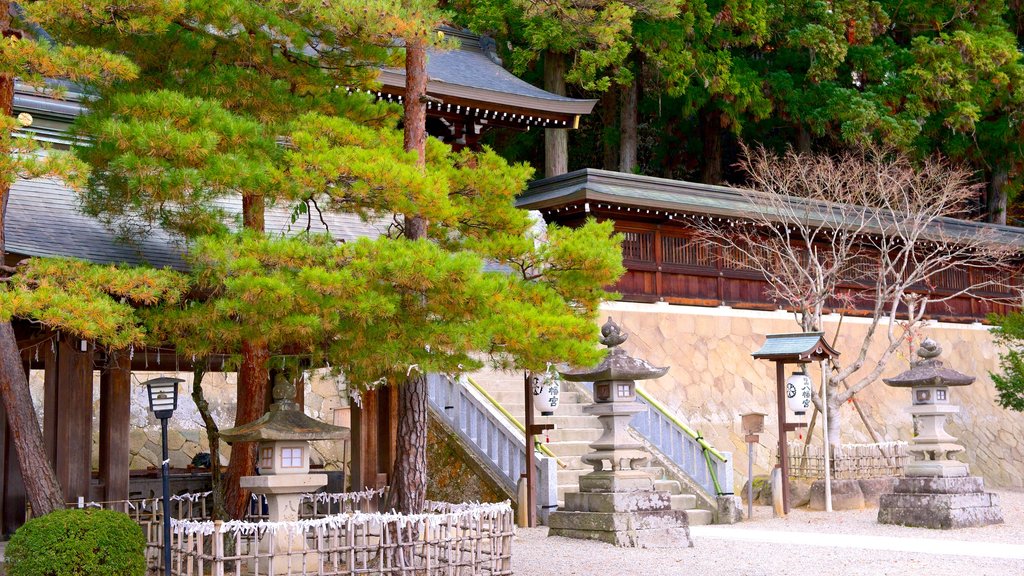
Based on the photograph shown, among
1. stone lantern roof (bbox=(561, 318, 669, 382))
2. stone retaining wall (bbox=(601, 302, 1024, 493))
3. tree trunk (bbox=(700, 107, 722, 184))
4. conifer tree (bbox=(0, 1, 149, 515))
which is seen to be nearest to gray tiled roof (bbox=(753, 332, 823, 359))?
stone retaining wall (bbox=(601, 302, 1024, 493))

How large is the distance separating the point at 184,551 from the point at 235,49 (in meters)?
4.83

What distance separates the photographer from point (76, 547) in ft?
29.2

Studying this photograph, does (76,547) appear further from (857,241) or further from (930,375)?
(857,241)

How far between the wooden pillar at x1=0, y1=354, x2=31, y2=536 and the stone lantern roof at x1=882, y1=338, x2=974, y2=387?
11393mm

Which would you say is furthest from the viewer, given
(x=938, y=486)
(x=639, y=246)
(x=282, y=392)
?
(x=639, y=246)

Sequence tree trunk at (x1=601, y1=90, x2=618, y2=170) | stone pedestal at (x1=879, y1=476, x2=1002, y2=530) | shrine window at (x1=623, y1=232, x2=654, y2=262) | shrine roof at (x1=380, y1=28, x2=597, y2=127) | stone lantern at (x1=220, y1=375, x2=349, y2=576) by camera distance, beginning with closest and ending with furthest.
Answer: stone lantern at (x1=220, y1=375, x2=349, y2=576) → stone pedestal at (x1=879, y1=476, x2=1002, y2=530) → shrine roof at (x1=380, y1=28, x2=597, y2=127) → shrine window at (x1=623, y1=232, x2=654, y2=262) → tree trunk at (x1=601, y1=90, x2=618, y2=170)

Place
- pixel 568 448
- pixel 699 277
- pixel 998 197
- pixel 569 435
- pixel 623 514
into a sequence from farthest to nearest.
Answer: pixel 998 197, pixel 699 277, pixel 569 435, pixel 568 448, pixel 623 514

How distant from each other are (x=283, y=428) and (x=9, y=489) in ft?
12.3

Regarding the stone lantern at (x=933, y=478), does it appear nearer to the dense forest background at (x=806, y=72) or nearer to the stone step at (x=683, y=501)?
the stone step at (x=683, y=501)

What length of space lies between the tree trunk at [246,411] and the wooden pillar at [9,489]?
225cm

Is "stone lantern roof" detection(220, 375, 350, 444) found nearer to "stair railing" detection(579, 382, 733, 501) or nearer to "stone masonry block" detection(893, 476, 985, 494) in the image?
"stair railing" detection(579, 382, 733, 501)

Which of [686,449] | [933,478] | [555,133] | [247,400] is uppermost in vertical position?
[555,133]

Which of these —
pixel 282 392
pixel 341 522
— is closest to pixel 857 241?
pixel 282 392

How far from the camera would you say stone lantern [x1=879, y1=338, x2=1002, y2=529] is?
1495cm
